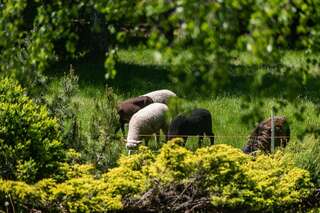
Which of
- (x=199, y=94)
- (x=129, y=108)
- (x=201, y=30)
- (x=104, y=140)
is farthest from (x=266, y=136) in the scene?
(x=201, y=30)

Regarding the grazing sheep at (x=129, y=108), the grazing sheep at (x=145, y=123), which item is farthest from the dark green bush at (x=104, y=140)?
the grazing sheep at (x=129, y=108)

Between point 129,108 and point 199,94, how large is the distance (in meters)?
4.26

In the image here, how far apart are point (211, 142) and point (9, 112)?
6356 mm

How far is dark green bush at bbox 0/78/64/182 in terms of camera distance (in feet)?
37.5

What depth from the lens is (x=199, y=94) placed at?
22.1 metres

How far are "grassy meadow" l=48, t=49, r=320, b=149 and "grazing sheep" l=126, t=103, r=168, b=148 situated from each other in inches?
32.7

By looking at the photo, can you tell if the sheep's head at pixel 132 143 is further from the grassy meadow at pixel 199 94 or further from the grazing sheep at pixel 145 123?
the grassy meadow at pixel 199 94

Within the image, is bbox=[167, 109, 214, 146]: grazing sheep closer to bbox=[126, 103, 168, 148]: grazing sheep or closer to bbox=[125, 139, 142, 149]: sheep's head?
bbox=[126, 103, 168, 148]: grazing sheep

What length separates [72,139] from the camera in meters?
14.1

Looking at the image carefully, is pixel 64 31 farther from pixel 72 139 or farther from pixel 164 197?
pixel 72 139

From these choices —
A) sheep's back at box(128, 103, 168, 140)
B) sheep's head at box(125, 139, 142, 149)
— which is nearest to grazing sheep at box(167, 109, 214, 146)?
sheep's back at box(128, 103, 168, 140)

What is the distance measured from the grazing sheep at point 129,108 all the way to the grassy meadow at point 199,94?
0.52m

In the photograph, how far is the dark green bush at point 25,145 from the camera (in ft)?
37.5

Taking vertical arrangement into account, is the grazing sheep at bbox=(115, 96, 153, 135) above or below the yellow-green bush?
above
